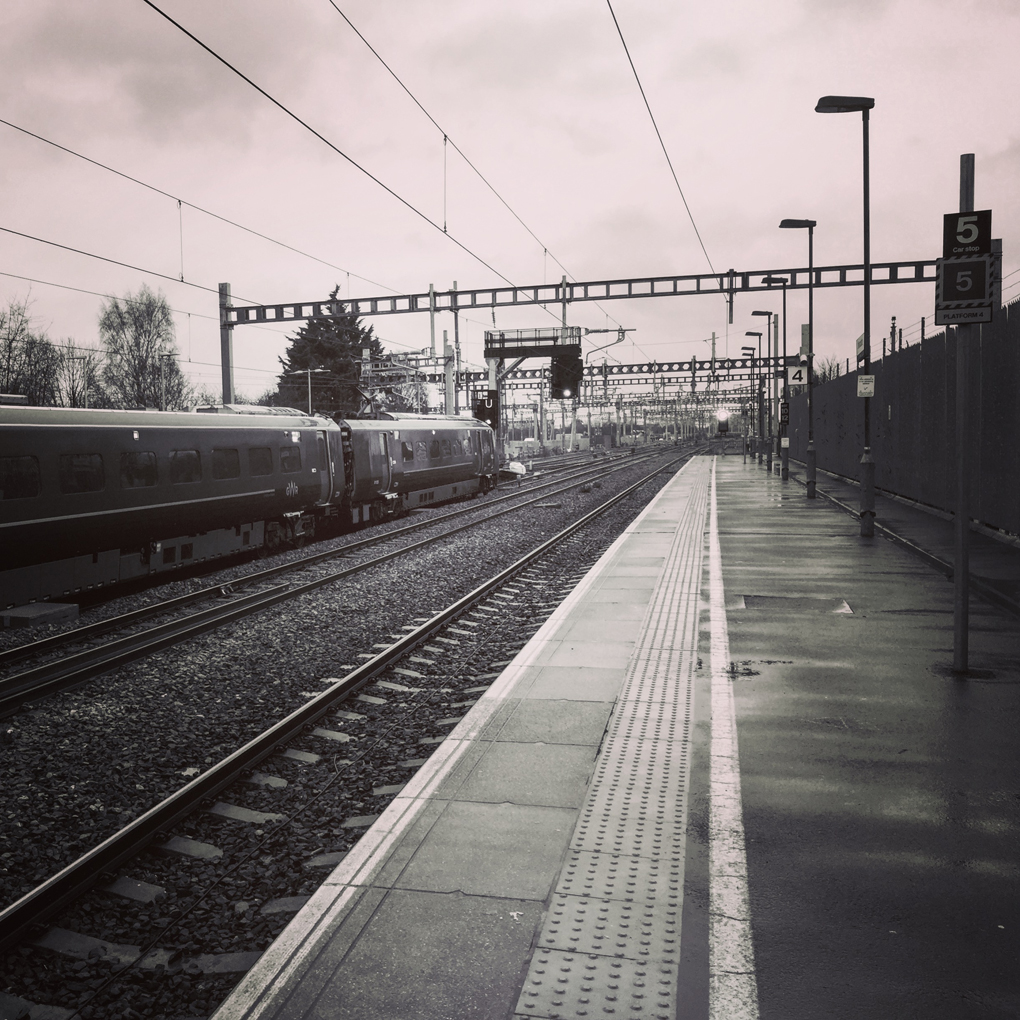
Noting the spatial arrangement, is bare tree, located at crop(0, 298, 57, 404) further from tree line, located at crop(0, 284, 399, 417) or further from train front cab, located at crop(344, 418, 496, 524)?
train front cab, located at crop(344, 418, 496, 524)

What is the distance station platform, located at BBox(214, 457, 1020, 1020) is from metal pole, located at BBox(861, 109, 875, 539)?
26.5ft

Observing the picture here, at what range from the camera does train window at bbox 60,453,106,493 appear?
40.2 feet

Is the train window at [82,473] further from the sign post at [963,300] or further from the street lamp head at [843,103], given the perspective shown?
the street lamp head at [843,103]

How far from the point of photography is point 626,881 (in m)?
4.14

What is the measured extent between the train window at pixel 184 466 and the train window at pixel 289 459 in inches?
114

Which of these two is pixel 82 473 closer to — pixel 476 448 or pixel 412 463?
pixel 412 463

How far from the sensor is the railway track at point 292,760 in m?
4.06

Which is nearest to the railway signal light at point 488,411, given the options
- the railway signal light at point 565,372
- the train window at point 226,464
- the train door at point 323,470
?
the railway signal light at point 565,372

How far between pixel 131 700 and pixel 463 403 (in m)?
72.4

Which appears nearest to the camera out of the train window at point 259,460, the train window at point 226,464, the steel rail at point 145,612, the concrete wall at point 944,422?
the steel rail at point 145,612

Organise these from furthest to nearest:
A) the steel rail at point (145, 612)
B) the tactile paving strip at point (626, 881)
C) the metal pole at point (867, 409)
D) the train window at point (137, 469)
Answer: the metal pole at point (867, 409) < the train window at point (137, 469) < the steel rail at point (145, 612) < the tactile paving strip at point (626, 881)

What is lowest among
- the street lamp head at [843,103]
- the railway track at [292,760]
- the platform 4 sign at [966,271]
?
the railway track at [292,760]

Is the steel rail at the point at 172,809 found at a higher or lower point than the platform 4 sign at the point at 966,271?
lower

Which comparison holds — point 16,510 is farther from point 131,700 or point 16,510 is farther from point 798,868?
point 798,868
